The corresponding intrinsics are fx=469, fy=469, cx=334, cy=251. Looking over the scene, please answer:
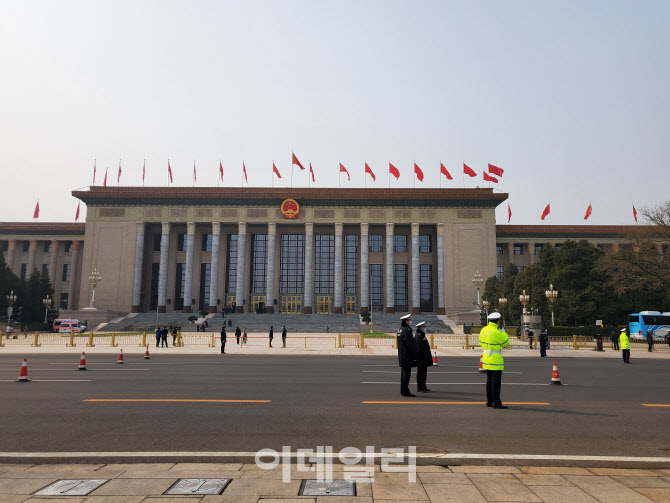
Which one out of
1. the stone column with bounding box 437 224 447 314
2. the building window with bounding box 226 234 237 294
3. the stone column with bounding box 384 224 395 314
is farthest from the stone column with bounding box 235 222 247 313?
the stone column with bounding box 437 224 447 314

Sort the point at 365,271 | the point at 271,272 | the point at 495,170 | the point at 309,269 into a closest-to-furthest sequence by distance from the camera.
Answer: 1. the point at 495,170
2. the point at 365,271
3. the point at 271,272
4. the point at 309,269

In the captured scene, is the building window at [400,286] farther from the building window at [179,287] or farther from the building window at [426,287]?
the building window at [179,287]

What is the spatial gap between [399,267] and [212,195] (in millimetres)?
31200

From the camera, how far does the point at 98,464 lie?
5859 millimetres

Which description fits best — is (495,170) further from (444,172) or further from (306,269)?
(306,269)

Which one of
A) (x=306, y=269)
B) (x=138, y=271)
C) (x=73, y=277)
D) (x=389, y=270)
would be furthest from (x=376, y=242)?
(x=73, y=277)

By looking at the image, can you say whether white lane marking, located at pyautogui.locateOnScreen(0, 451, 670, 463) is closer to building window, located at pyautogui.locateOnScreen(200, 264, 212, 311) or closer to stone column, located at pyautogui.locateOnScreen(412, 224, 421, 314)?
stone column, located at pyautogui.locateOnScreen(412, 224, 421, 314)

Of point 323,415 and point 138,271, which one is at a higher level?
point 138,271

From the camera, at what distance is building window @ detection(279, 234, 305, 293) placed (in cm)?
7494

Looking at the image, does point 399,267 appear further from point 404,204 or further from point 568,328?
point 568,328

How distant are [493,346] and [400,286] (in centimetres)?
6510

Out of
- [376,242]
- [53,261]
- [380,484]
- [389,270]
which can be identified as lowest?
[380,484]

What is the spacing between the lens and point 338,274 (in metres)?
70.7

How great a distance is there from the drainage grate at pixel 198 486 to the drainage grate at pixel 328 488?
2.84 ft
